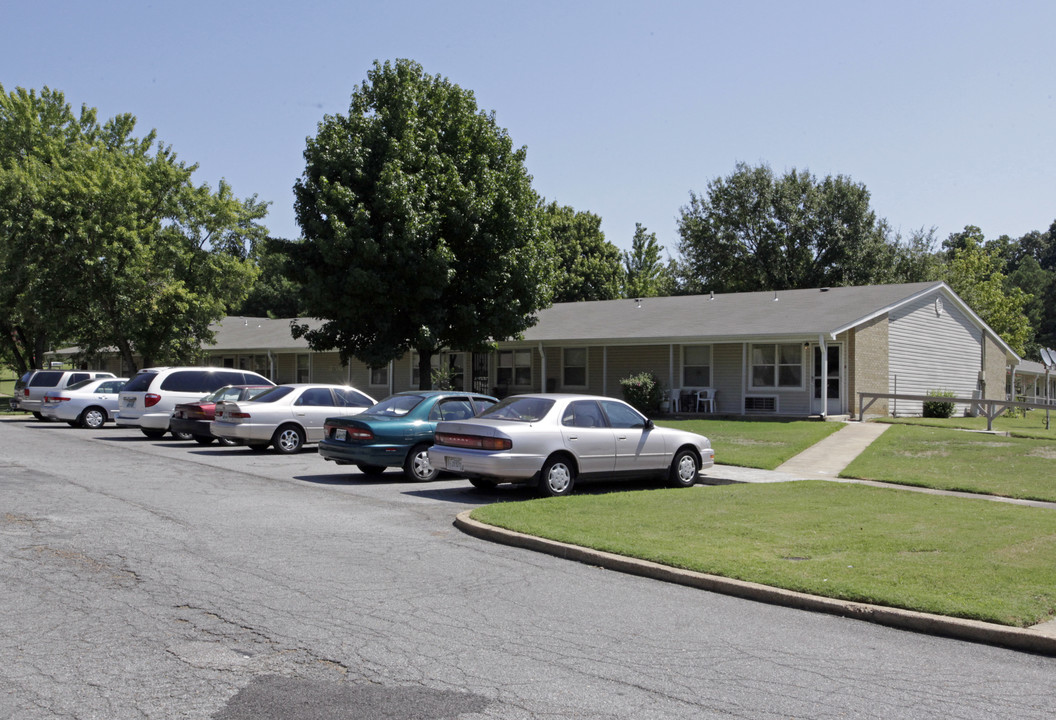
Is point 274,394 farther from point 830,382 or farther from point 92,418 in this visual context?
point 830,382

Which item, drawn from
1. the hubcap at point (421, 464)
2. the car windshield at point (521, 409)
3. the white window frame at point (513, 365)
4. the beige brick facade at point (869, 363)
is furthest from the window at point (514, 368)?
the car windshield at point (521, 409)

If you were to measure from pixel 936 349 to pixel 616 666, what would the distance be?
99.7ft

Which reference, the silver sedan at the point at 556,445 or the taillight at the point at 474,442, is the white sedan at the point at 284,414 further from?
the taillight at the point at 474,442

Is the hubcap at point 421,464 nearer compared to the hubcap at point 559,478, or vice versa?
the hubcap at point 559,478

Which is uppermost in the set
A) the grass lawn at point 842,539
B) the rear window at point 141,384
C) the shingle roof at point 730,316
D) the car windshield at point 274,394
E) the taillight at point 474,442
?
the shingle roof at point 730,316

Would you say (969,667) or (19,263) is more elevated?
(19,263)

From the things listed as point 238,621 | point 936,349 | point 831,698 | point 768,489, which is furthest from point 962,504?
point 936,349

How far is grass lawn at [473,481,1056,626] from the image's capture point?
7332mm

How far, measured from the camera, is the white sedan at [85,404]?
2727cm

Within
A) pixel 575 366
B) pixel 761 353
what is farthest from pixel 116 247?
pixel 761 353

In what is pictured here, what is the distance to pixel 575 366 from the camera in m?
34.1

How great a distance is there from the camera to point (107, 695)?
16.1ft

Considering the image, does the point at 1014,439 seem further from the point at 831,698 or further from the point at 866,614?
the point at 831,698

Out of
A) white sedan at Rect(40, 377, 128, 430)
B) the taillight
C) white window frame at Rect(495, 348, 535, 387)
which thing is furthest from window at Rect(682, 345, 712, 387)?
the taillight
